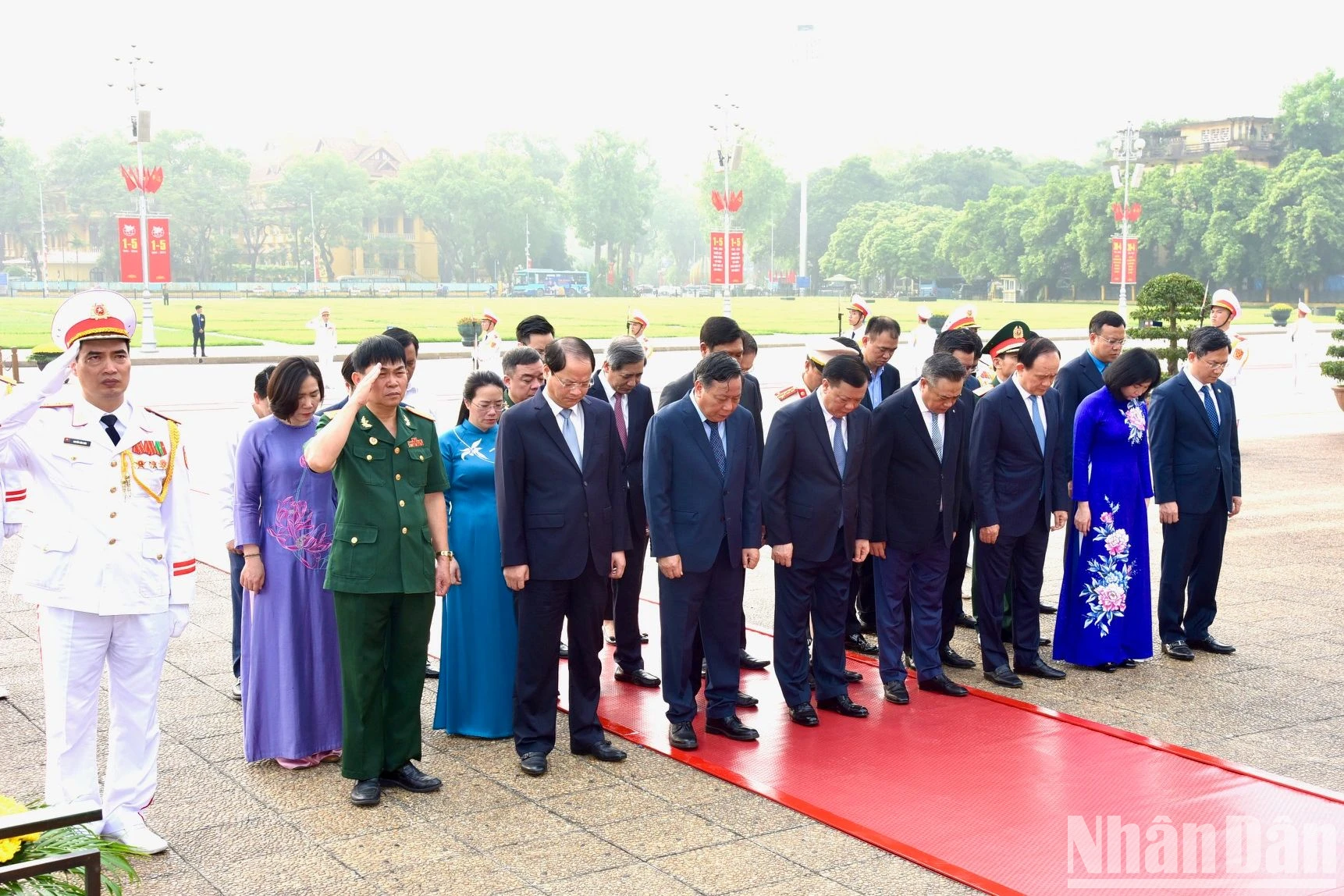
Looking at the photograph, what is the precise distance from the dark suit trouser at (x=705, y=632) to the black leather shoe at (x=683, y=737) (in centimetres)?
3

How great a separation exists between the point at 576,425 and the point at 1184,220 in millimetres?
64173

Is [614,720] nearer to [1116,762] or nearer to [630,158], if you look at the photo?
[1116,762]

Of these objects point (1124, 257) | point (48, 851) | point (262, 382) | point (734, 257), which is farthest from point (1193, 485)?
point (1124, 257)

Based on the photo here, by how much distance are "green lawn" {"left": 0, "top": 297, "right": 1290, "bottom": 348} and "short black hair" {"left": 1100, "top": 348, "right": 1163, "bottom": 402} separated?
2921 cm

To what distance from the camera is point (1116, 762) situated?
16.6 feet

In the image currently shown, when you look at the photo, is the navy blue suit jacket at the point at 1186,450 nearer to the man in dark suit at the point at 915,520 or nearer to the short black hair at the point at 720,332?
the man in dark suit at the point at 915,520

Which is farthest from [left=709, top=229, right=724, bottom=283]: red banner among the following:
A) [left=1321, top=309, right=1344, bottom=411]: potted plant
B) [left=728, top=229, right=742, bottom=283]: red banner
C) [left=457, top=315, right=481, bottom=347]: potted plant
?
[left=1321, top=309, right=1344, bottom=411]: potted plant

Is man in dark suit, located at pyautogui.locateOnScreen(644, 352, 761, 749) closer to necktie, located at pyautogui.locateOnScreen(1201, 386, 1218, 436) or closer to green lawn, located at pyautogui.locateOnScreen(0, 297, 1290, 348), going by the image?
necktie, located at pyautogui.locateOnScreen(1201, 386, 1218, 436)

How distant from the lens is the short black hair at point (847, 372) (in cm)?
536

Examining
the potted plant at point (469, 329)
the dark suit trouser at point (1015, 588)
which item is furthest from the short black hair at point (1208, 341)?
the potted plant at point (469, 329)

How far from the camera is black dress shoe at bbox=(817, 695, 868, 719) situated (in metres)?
5.66

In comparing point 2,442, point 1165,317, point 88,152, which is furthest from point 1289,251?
point 88,152

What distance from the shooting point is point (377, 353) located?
4.43 metres

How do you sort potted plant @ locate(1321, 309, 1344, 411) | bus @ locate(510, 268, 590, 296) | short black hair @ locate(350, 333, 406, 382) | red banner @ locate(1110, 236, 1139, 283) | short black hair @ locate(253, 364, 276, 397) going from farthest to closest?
1. bus @ locate(510, 268, 590, 296)
2. red banner @ locate(1110, 236, 1139, 283)
3. potted plant @ locate(1321, 309, 1344, 411)
4. short black hair @ locate(253, 364, 276, 397)
5. short black hair @ locate(350, 333, 406, 382)
